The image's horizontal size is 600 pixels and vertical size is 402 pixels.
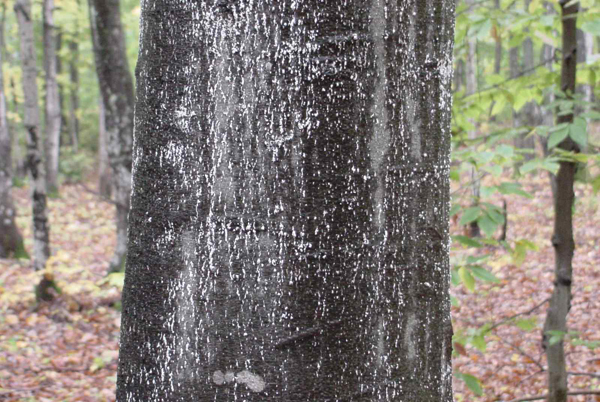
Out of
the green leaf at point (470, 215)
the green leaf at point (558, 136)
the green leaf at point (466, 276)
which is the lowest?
the green leaf at point (466, 276)

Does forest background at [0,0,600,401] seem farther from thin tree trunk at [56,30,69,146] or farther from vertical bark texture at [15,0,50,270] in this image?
thin tree trunk at [56,30,69,146]

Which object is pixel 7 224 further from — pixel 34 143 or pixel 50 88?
pixel 50 88

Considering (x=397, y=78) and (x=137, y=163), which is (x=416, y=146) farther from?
(x=137, y=163)

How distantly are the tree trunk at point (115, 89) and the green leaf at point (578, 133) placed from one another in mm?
6455

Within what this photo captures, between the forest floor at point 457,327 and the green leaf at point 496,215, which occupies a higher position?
the green leaf at point 496,215

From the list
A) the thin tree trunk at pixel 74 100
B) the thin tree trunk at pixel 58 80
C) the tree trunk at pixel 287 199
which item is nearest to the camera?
the tree trunk at pixel 287 199

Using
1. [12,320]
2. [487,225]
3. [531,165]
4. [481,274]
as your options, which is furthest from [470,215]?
[12,320]

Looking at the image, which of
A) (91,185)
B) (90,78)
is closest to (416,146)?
(91,185)

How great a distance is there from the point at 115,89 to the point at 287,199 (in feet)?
26.0

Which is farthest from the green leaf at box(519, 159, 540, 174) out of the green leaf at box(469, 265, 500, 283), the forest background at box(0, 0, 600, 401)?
the green leaf at box(469, 265, 500, 283)

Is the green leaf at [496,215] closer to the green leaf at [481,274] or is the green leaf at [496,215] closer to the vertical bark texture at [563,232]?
the green leaf at [481,274]

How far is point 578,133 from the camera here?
285cm

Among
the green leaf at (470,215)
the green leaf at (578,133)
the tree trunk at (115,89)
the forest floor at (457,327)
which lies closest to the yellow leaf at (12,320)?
the forest floor at (457,327)

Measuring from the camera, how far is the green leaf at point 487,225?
2628 mm
